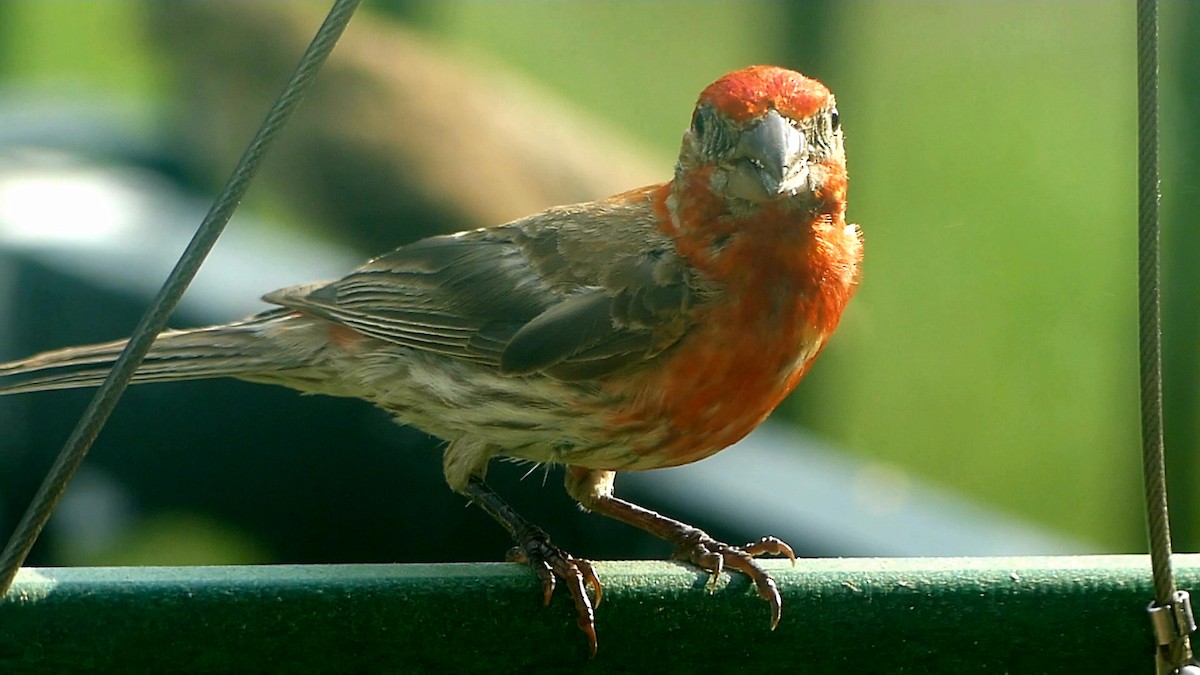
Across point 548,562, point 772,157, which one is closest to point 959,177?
point 772,157

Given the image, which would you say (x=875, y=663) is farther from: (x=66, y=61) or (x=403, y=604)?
(x=66, y=61)

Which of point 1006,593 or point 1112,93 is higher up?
point 1112,93

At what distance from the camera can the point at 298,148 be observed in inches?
337

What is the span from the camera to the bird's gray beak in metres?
3.07

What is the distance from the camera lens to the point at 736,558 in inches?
125

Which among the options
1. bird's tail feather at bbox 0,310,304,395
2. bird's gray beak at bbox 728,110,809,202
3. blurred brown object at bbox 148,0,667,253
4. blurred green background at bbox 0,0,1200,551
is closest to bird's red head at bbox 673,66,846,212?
bird's gray beak at bbox 728,110,809,202

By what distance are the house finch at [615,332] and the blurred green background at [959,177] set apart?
3195 mm

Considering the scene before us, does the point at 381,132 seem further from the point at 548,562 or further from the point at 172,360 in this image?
the point at 548,562

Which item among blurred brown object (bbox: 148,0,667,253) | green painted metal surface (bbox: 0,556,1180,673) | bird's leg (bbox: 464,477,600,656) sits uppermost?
blurred brown object (bbox: 148,0,667,253)

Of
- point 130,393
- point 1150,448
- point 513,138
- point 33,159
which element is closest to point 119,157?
point 33,159

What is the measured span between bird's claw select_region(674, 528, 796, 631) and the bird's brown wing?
1.47 feet

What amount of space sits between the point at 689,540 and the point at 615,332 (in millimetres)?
516

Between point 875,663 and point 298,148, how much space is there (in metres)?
6.37

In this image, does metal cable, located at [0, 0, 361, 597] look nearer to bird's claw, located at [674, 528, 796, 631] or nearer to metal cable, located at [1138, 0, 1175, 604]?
bird's claw, located at [674, 528, 796, 631]
